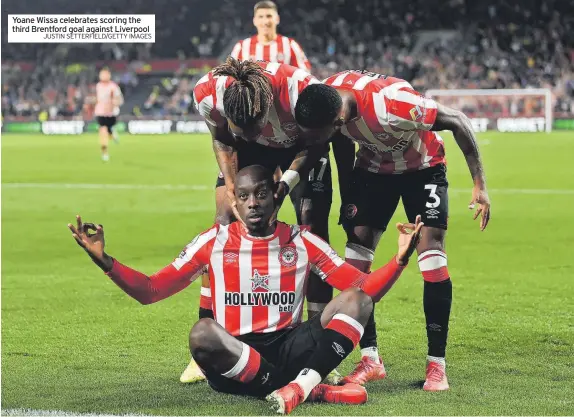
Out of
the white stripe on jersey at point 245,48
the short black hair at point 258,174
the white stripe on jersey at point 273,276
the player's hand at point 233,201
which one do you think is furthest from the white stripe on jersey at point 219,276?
the white stripe on jersey at point 245,48

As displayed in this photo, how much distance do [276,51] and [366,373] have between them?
6.56m

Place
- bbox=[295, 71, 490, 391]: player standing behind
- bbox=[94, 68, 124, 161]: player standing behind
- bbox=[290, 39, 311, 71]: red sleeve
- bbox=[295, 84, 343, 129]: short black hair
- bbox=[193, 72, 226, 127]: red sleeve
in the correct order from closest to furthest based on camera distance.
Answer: bbox=[295, 84, 343, 129]: short black hair → bbox=[295, 71, 490, 391]: player standing behind → bbox=[193, 72, 226, 127]: red sleeve → bbox=[290, 39, 311, 71]: red sleeve → bbox=[94, 68, 124, 161]: player standing behind

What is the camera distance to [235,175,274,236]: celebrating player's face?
5.03m

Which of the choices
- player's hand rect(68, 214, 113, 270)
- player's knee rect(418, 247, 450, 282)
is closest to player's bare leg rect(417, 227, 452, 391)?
player's knee rect(418, 247, 450, 282)

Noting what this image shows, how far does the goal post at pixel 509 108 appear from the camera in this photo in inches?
1265

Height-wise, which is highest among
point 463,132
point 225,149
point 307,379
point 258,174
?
point 463,132

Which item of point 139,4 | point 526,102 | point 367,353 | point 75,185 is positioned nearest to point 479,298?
point 367,353

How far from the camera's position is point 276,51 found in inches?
458

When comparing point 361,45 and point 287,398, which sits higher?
point 361,45

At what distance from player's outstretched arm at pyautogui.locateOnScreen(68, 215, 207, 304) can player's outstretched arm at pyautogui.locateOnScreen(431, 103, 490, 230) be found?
4.78ft

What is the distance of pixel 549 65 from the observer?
1432 inches

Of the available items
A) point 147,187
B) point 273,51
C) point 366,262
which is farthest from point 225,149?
point 147,187

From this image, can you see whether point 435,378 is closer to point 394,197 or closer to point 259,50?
point 394,197

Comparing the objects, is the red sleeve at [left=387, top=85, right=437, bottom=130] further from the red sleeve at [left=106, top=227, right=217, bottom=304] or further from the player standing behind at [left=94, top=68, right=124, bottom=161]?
the player standing behind at [left=94, top=68, right=124, bottom=161]
